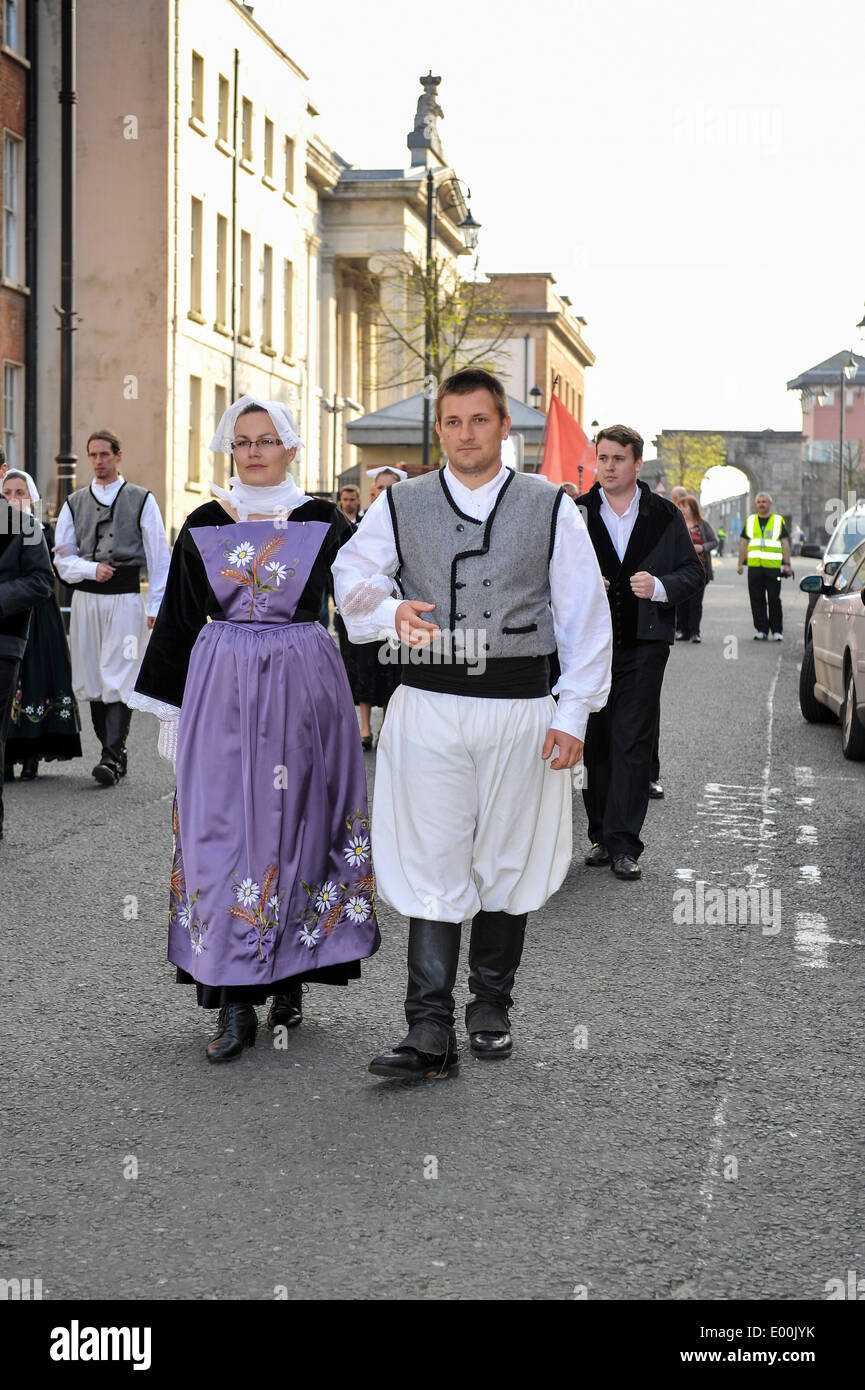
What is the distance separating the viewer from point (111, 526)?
10680mm

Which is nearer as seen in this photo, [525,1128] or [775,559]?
[525,1128]

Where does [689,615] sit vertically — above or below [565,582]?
below

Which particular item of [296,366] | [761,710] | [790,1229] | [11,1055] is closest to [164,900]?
[11,1055]

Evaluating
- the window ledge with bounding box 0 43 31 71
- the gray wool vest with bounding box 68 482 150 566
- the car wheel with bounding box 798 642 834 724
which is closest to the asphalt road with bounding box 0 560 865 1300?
the gray wool vest with bounding box 68 482 150 566

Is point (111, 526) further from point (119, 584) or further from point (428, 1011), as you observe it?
point (428, 1011)

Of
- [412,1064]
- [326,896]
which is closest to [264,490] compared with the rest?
[326,896]

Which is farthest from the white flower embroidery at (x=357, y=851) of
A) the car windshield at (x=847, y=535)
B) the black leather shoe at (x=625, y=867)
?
the car windshield at (x=847, y=535)

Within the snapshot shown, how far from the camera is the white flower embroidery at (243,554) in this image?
5.16m

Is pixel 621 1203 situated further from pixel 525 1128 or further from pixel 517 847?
pixel 517 847

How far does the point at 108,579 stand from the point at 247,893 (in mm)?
6050

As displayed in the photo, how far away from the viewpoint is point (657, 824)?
9336 millimetres

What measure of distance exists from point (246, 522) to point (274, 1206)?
208cm

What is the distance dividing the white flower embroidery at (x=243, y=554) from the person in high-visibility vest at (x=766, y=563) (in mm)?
18210

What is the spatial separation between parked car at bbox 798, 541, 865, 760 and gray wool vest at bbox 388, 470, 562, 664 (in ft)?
20.7
